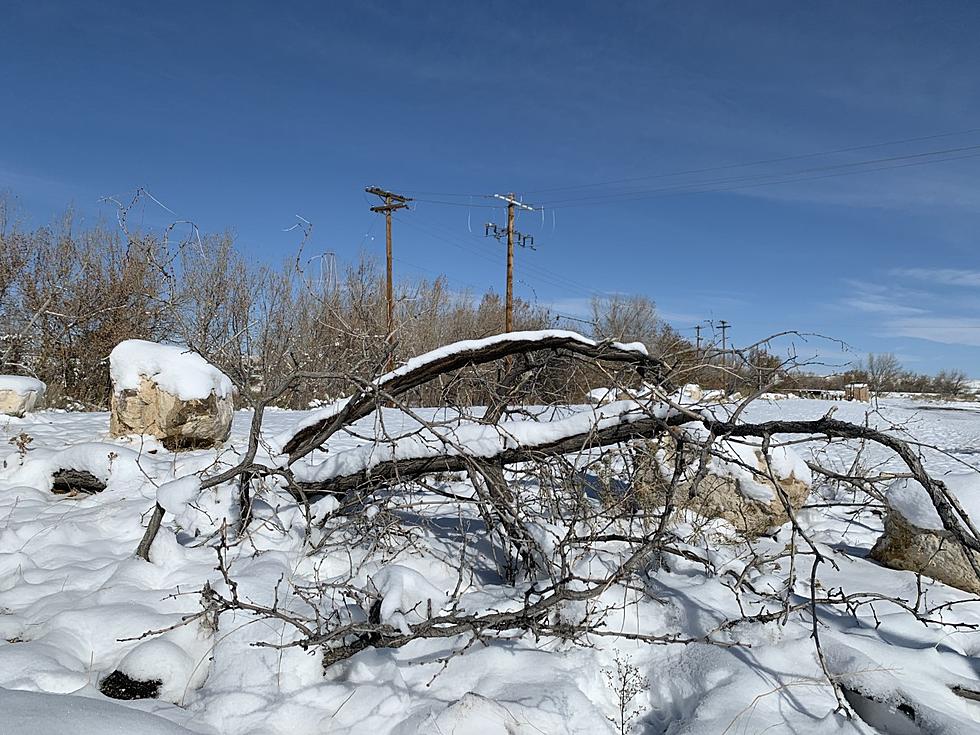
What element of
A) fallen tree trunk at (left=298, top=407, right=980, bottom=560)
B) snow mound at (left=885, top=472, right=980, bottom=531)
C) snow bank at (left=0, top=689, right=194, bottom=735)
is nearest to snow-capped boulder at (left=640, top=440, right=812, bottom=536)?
snow mound at (left=885, top=472, right=980, bottom=531)

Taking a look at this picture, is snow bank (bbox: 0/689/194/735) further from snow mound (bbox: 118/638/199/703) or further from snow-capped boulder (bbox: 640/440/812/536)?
snow-capped boulder (bbox: 640/440/812/536)

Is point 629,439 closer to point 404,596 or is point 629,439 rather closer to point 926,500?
point 404,596

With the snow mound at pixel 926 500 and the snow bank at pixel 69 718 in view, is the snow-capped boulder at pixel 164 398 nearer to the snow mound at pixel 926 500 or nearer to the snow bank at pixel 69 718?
the snow bank at pixel 69 718

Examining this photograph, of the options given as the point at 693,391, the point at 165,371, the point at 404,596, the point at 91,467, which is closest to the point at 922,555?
the point at 693,391

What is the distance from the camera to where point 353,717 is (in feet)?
7.54

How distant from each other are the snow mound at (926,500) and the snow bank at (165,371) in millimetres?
6002

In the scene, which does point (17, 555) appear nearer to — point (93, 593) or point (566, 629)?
point (93, 593)

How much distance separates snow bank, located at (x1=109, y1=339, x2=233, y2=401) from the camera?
629 cm

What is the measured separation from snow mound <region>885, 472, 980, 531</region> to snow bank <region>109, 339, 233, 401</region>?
6.00 m

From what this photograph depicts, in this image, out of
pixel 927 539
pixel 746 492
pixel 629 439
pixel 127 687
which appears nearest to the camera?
Answer: pixel 127 687

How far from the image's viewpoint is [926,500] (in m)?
3.90

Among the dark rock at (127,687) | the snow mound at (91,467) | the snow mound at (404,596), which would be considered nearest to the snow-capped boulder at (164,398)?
the snow mound at (91,467)

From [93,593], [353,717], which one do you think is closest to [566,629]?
[353,717]

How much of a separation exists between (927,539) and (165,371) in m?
6.61
